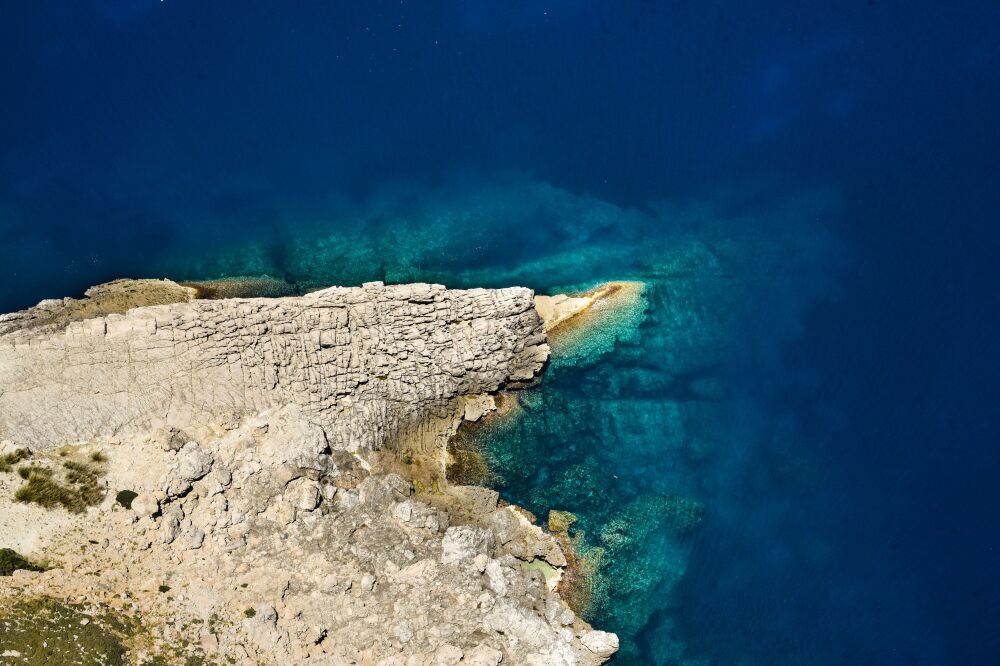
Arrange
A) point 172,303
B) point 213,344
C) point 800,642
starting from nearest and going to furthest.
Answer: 1. point 213,344
2. point 172,303
3. point 800,642

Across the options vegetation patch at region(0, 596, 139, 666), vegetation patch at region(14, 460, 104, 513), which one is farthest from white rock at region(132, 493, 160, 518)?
vegetation patch at region(0, 596, 139, 666)

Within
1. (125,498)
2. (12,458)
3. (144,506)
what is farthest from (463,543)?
(12,458)

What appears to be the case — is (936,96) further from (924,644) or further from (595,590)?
(595,590)

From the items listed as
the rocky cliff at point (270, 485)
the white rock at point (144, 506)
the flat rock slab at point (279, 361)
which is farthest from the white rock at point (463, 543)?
the white rock at point (144, 506)

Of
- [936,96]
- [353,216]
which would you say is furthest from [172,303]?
[936,96]

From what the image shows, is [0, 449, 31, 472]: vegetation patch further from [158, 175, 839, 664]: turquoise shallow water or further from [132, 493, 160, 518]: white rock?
[158, 175, 839, 664]: turquoise shallow water

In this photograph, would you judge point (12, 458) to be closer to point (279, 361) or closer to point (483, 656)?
point (279, 361)
